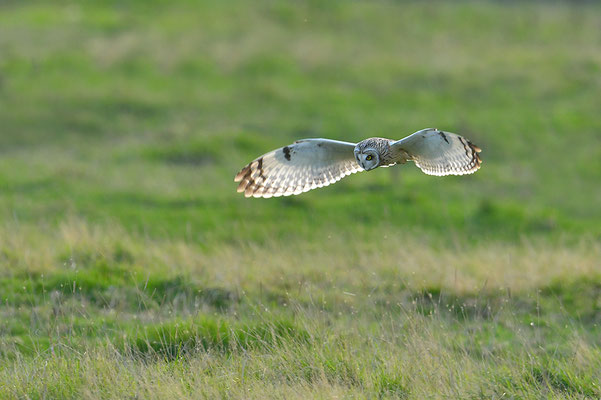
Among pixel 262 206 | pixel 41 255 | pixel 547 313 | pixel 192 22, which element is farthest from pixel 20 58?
pixel 547 313

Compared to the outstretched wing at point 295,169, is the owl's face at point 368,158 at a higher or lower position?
higher

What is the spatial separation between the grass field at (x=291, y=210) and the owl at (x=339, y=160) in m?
1.20

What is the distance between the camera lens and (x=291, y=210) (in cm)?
1462

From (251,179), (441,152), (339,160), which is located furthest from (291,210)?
(441,152)

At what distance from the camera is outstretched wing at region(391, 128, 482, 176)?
26.3 feet

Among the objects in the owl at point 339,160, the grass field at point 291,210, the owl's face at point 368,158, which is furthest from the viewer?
the owl at point 339,160

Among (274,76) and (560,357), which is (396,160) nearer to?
(560,357)

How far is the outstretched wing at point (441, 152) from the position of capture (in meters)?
8.02

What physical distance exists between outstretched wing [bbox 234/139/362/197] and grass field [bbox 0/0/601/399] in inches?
46.3

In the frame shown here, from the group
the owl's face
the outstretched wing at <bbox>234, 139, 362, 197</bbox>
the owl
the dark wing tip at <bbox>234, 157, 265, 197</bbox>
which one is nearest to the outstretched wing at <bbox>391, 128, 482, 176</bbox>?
the owl

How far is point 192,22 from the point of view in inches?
1118

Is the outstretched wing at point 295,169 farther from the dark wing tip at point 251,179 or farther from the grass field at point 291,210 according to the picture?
the grass field at point 291,210

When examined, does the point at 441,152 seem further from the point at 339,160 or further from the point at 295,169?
the point at 295,169

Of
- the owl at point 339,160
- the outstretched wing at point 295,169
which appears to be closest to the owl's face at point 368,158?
the owl at point 339,160
